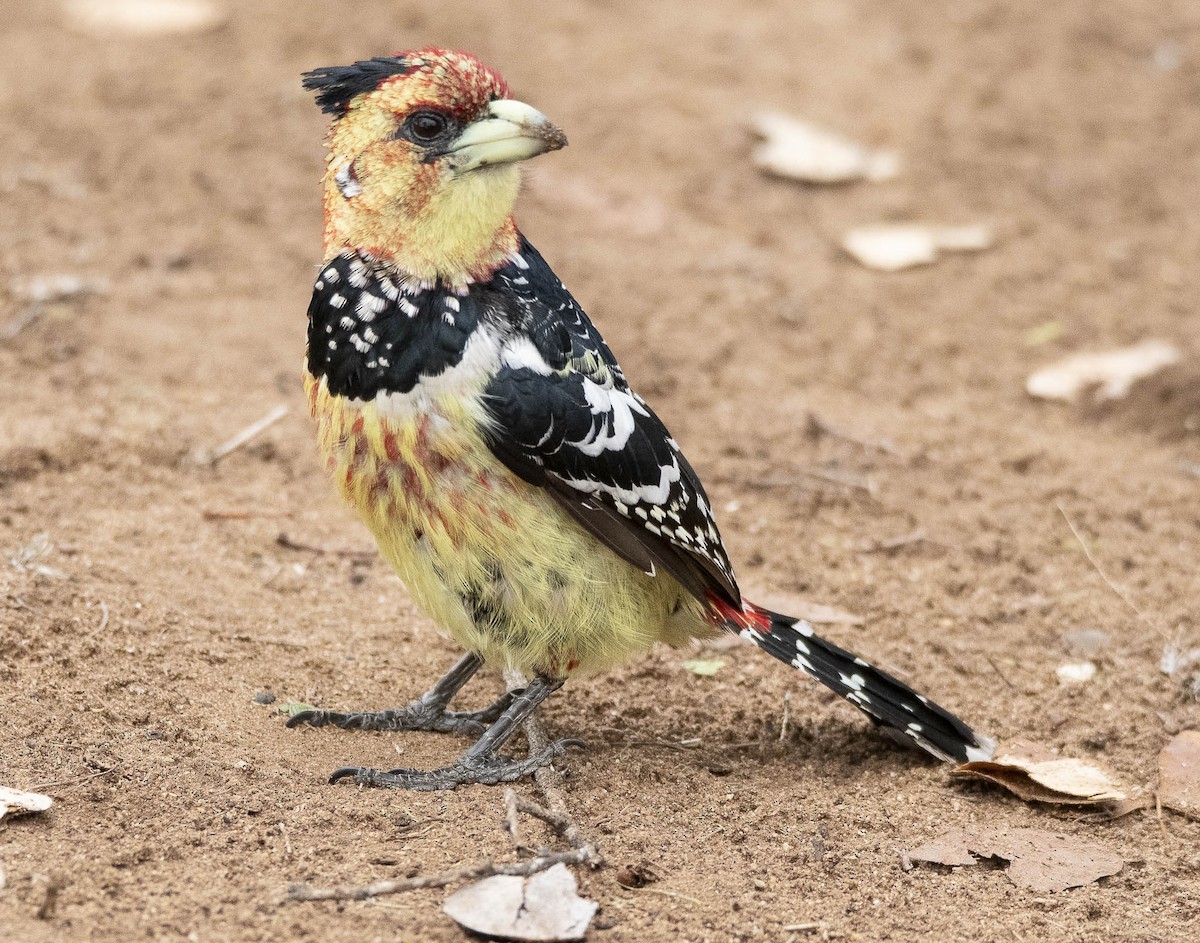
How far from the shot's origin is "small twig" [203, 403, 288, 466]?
5.26 m

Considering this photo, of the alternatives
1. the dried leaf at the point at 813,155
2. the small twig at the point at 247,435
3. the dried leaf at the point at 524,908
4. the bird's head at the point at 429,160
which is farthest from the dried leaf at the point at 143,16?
the dried leaf at the point at 524,908

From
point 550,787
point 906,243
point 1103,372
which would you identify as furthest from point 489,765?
point 906,243

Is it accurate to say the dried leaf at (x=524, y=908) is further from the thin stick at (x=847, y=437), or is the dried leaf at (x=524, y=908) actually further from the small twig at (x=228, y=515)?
the thin stick at (x=847, y=437)

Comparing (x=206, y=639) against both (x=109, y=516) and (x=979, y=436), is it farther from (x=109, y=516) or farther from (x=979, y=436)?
(x=979, y=436)

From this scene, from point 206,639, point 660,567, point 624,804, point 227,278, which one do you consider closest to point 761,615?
point 660,567

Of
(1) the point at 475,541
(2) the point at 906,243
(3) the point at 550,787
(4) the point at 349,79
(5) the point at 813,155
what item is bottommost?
(3) the point at 550,787

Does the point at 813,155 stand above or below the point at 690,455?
above

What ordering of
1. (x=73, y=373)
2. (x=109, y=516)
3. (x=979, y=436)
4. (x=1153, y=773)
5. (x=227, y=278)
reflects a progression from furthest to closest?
1. (x=227, y=278)
2. (x=979, y=436)
3. (x=73, y=373)
4. (x=109, y=516)
5. (x=1153, y=773)

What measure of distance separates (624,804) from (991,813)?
3.22 ft

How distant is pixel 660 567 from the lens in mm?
3820

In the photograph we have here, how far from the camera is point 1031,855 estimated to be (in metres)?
3.54

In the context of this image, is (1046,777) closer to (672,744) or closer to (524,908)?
(672,744)

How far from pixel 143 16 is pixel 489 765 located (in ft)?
20.4

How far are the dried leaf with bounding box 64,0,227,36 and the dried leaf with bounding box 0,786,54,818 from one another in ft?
20.2
